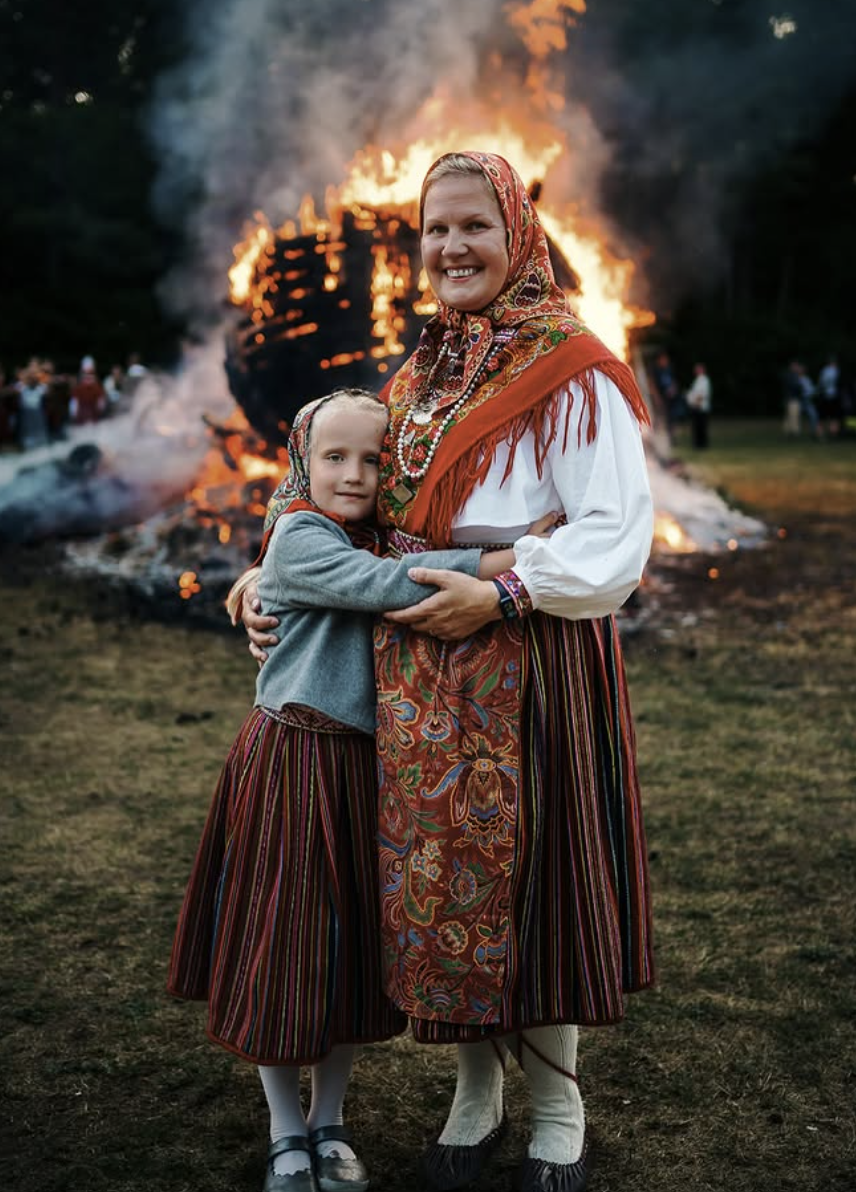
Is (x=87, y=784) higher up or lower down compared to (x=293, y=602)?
lower down

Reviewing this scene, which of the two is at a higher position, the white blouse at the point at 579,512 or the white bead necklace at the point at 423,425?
the white bead necklace at the point at 423,425

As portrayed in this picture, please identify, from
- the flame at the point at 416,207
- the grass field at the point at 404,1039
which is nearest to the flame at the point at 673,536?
the flame at the point at 416,207

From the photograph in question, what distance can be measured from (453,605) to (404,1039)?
144 centimetres

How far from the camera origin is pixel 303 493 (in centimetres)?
253

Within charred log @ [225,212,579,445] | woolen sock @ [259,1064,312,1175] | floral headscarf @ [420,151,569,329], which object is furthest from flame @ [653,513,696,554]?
woolen sock @ [259,1064,312,1175]

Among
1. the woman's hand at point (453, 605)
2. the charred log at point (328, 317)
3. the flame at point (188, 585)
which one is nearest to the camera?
the woman's hand at point (453, 605)

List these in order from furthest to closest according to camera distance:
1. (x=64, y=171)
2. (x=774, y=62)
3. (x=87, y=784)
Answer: (x=64, y=171) < (x=774, y=62) < (x=87, y=784)

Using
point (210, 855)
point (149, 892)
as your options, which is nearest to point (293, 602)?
point (210, 855)

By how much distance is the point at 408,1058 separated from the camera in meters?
3.12

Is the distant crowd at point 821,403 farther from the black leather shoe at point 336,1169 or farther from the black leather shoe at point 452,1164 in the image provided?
the black leather shoe at point 336,1169

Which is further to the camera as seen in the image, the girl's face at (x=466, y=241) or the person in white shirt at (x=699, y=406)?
the person in white shirt at (x=699, y=406)

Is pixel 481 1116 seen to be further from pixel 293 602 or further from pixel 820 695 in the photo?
pixel 820 695

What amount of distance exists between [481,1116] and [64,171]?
1403 inches

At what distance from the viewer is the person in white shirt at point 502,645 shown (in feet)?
7.64
